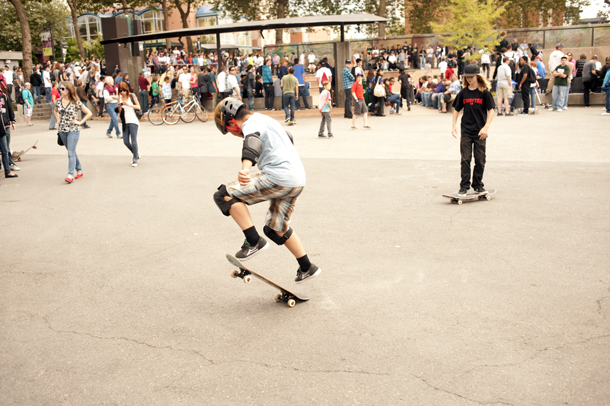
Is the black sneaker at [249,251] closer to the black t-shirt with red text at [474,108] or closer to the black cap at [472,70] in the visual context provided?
the black t-shirt with red text at [474,108]

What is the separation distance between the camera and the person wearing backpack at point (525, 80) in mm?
17953

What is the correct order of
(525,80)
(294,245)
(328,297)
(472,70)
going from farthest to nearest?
(525,80) → (472,70) → (328,297) → (294,245)

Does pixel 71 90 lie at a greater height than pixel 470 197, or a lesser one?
greater

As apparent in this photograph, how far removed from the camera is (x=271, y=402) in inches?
126

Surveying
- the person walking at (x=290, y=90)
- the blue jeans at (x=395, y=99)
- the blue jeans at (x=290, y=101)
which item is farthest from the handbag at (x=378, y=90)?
the blue jeans at (x=290, y=101)

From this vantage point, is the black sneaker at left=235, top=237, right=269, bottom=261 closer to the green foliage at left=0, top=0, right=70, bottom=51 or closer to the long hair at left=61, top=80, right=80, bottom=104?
the long hair at left=61, top=80, right=80, bottom=104

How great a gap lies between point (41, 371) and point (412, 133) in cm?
1311

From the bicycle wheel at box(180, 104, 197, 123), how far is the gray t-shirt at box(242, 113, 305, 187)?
17477 mm

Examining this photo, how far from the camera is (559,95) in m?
19.4

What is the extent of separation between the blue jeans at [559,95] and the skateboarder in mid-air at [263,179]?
17.5 m

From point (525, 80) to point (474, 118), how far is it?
1164 centimetres

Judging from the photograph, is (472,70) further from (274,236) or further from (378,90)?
(378,90)

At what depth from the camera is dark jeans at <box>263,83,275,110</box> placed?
22266 millimetres

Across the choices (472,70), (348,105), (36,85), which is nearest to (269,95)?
(348,105)
